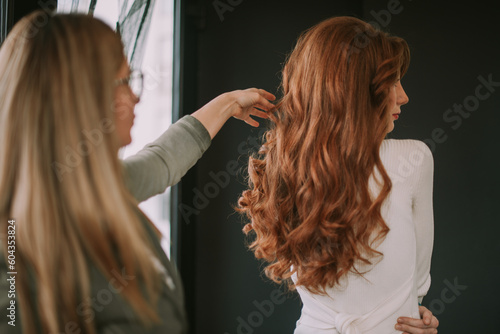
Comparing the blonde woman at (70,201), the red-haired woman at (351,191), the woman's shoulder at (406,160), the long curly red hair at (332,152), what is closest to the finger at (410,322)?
the red-haired woman at (351,191)

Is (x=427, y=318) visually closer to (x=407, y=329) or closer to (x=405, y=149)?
(x=407, y=329)

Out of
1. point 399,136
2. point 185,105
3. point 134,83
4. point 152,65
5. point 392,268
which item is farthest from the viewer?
point 399,136

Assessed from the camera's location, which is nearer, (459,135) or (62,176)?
(62,176)

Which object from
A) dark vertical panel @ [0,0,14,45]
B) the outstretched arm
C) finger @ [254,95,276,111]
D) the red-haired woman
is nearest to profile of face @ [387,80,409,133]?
the red-haired woman

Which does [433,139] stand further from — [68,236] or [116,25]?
[68,236]

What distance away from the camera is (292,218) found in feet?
3.81

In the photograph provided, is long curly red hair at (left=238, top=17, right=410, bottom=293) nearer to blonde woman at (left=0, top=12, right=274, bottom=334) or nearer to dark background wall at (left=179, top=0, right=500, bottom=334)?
blonde woman at (left=0, top=12, right=274, bottom=334)

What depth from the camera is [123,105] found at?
727 millimetres

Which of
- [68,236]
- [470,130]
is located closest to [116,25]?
[68,236]

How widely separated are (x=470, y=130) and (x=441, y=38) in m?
0.49

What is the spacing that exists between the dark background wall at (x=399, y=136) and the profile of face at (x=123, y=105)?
4.49 feet

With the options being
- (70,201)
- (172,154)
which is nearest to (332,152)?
(172,154)

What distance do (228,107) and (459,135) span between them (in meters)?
1.58

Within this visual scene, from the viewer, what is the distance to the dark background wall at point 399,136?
2.13m
